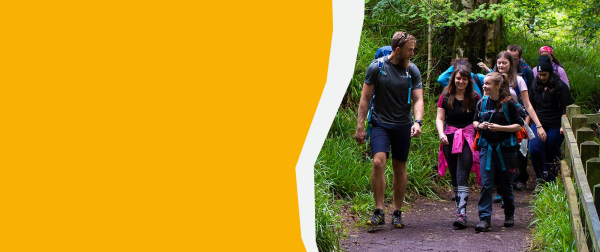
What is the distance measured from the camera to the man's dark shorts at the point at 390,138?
5.30 metres

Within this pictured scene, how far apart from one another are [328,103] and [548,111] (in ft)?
17.9

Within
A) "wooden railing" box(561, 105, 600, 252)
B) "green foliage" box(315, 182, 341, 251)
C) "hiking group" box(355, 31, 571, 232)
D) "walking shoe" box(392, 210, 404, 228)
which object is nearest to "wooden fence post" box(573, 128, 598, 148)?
"wooden railing" box(561, 105, 600, 252)

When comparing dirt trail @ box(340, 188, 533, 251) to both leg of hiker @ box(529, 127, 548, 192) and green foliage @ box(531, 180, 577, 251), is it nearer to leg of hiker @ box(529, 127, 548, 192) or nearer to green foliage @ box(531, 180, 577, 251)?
green foliage @ box(531, 180, 577, 251)

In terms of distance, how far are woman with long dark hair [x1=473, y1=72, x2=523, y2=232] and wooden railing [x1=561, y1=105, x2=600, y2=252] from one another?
1.58 feet

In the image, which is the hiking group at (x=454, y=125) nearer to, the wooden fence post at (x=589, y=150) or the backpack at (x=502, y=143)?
the backpack at (x=502, y=143)

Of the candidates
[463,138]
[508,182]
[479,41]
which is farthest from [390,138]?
[479,41]

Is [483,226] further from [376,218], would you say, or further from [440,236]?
[376,218]

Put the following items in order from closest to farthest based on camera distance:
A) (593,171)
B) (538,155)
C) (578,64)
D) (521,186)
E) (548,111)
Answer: (593,171) → (548,111) → (538,155) → (521,186) → (578,64)

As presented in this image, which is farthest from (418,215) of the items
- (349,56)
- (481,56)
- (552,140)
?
(349,56)

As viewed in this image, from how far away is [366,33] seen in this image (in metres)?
9.66

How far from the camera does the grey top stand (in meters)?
5.31

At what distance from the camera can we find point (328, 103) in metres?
2.47

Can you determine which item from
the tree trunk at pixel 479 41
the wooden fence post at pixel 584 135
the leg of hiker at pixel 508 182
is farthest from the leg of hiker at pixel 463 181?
the tree trunk at pixel 479 41

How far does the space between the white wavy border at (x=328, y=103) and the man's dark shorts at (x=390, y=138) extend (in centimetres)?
275
